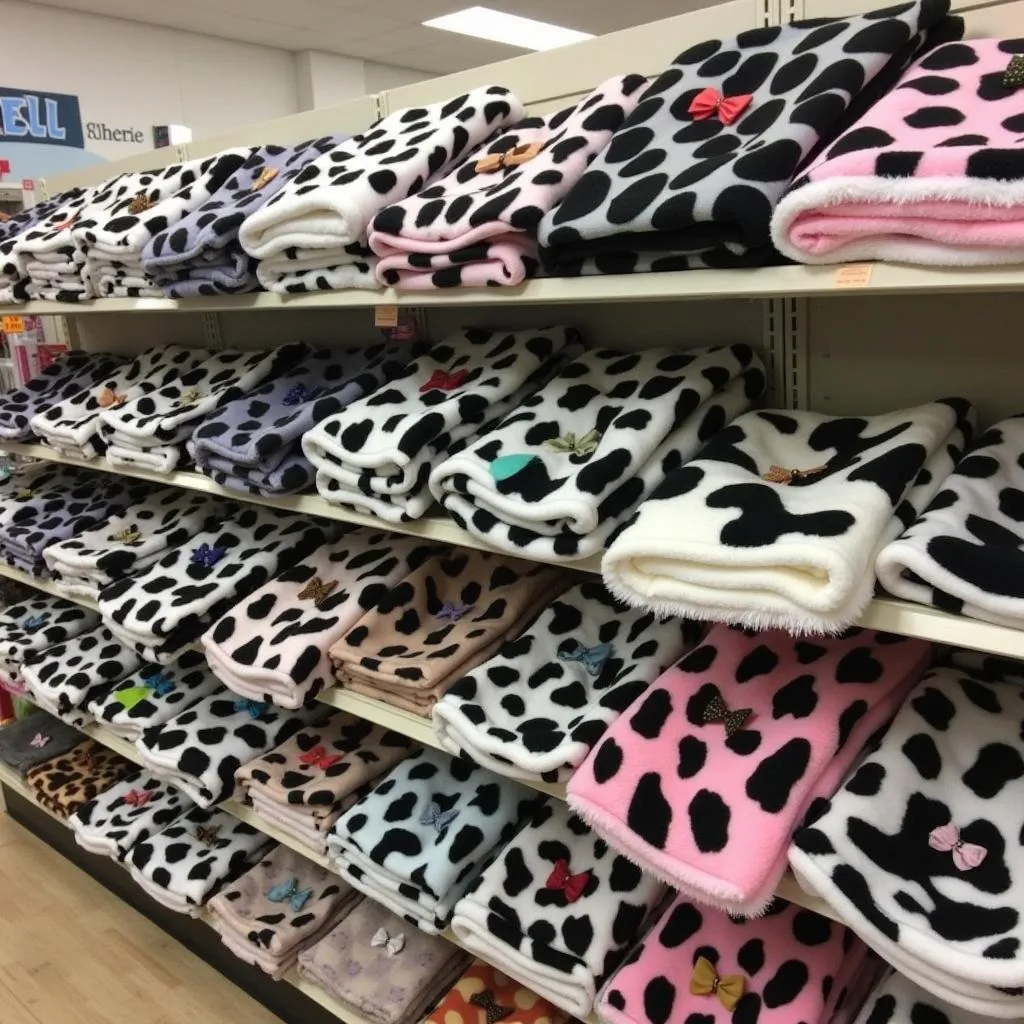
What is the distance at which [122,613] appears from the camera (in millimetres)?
1968

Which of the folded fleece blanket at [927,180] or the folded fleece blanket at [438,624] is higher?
the folded fleece blanket at [927,180]

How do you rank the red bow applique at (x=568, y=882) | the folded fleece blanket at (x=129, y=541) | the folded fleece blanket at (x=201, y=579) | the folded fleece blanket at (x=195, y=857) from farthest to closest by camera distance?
the folded fleece blanket at (x=129, y=541) < the folded fleece blanket at (x=195, y=857) < the folded fleece blanket at (x=201, y=579) < the red bow applique at (x=568, y=882)

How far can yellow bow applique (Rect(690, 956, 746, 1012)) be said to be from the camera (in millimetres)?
1221

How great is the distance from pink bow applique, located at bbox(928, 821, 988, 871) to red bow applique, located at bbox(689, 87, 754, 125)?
86cm

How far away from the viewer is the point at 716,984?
124 cm

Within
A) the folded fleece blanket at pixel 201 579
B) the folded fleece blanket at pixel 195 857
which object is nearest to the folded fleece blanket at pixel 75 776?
the folded fleece blanket at pixel 195 857

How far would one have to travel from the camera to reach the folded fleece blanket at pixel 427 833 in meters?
1.56

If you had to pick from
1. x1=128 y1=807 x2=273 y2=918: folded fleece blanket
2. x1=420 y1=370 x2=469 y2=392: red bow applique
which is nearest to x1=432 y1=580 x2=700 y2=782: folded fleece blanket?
x1=420 y1=370 x2=469 y2=392: red bow applique

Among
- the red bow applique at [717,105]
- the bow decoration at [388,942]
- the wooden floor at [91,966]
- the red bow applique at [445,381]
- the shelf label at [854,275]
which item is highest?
the red bow applique at [717,105]

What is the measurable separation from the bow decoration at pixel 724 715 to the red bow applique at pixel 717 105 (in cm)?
72

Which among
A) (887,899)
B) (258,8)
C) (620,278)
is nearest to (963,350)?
(620,278)

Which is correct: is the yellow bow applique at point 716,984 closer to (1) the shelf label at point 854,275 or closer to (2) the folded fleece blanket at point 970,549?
(2) the folded fleece blanket at point 970,549

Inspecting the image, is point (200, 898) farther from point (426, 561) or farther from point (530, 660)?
point (530, 660)

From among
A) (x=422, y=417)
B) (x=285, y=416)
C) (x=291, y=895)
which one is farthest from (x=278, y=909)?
(x=422, y=417)
